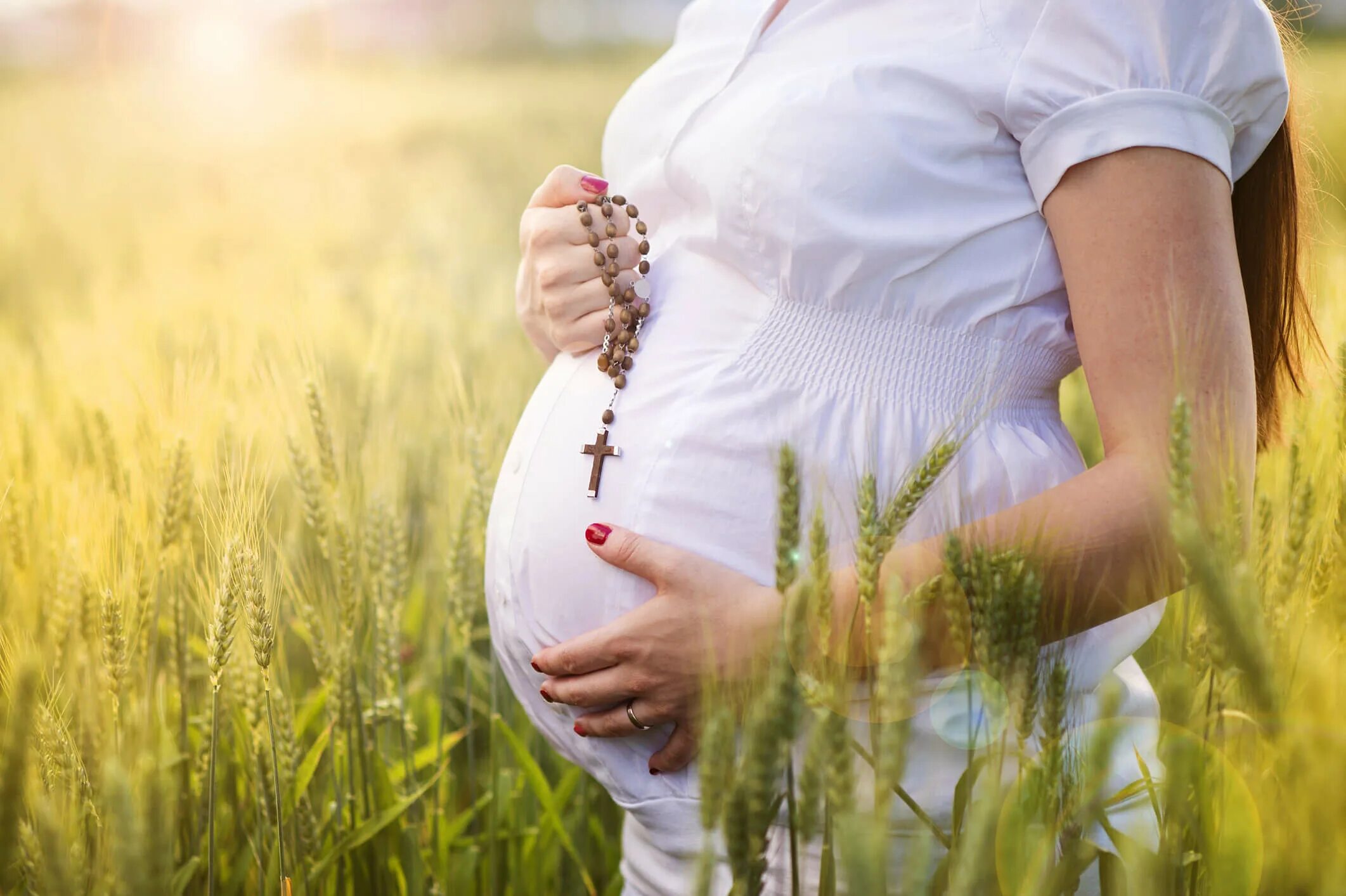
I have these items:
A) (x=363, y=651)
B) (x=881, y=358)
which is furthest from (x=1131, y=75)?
(x=363, y=651)

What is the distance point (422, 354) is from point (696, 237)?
6.12 ft

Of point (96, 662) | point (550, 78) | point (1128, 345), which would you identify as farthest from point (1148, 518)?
point (550, 78)

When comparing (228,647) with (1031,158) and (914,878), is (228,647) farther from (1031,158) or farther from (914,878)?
(1031,158)

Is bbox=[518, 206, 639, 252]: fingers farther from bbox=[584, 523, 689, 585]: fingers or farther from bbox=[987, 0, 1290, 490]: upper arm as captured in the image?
bbox=[987, 0, 1290, 490]: upper arm

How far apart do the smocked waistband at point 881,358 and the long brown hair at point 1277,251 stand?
26 centimetres

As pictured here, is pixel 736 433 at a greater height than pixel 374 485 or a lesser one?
greater

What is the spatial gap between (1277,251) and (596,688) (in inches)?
31.7

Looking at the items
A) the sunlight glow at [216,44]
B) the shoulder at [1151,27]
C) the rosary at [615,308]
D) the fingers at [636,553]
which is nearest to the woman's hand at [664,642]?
the fingers at [636,553]

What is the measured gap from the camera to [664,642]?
84 cm

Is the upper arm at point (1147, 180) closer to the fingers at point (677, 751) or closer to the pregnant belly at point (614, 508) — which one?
the pregnant belly at point (614, 508)

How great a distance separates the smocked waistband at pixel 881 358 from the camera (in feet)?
2.89

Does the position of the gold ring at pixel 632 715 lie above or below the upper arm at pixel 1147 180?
below

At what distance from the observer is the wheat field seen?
490 mm

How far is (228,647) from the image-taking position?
790 mm
